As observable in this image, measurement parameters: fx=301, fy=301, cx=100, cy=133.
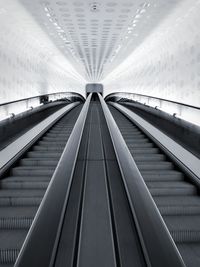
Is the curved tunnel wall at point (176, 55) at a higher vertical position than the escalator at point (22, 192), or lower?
higher

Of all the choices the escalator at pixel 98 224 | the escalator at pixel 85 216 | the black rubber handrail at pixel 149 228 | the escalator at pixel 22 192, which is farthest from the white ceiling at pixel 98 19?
the black rubber handrail at pixel 149 228

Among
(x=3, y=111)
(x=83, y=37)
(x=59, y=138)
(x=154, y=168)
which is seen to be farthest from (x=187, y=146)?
(x=83, y=37)

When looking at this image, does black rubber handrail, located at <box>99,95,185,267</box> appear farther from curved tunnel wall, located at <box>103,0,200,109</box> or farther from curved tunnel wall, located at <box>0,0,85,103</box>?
curved tunnel wall, located at <box>0,0,85,103</box>

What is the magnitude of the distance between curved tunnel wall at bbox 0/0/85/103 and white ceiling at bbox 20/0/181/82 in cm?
50

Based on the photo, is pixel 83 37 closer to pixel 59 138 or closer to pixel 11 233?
pixel 59 138

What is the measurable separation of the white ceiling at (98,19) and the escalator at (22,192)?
464 cm

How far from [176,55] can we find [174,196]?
976 cm

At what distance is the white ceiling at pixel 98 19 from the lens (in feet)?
29.6

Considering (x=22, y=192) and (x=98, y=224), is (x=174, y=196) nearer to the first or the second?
(x=98, y=224)

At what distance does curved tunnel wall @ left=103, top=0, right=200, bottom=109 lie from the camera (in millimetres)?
9852

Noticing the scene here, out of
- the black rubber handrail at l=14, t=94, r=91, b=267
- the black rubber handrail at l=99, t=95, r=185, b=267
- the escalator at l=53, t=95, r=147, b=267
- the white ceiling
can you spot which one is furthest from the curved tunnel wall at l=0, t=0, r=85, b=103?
the black rubber handrail at l=99, t=95, r=185, b=267

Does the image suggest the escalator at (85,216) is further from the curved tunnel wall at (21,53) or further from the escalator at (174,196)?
the curved tunnel wall at (21,53)

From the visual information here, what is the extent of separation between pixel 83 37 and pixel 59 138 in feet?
28.9

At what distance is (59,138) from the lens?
737 centimetres
